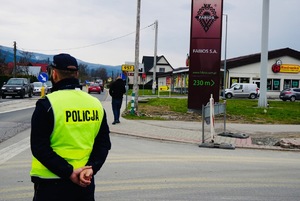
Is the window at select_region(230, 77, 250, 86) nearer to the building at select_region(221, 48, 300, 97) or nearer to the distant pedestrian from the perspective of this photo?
the building at select_region(221, 48, 300, 97)

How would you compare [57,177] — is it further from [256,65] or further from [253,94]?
[256,65]

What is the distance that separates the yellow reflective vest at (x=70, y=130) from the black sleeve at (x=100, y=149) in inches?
2.6

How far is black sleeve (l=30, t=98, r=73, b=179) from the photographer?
8.94 ft

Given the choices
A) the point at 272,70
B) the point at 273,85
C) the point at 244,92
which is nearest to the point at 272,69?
the point at 272,70

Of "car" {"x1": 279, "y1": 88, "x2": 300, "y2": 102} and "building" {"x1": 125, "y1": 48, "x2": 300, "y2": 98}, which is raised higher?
"building" {"x1": 125, "y1": 48, "x2": 300, "y2": 98}

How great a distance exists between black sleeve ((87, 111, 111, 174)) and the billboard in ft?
54.2

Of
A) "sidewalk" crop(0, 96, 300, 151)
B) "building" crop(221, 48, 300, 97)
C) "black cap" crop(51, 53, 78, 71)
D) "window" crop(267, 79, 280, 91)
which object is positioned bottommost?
"sidewalk" crop(0, 96, 300, 151)

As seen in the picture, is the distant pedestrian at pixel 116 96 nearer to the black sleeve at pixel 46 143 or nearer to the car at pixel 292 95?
the black sleeve at pixel 46 143

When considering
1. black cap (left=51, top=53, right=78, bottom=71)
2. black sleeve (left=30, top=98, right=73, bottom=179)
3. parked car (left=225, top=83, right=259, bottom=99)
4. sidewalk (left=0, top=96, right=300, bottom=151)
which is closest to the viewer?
black sleeve (left=30, top=98, right=73, bottom=179)

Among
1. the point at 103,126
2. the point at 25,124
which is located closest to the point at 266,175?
the point at 103,126

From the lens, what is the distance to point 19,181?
240 inches

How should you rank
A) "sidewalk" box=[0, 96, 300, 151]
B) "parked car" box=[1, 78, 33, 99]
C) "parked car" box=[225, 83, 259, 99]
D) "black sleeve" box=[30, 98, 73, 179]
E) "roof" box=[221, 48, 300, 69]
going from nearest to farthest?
"black sleeve" box=[30, 98, 73, 179] < "sidewalk" box=[0, 96, 300, 151] < "parked car" box=[1, 78, 33, 99] < "parked car" box=[225, 83, 259, 99] < "roof" box=[221, 48, 300, 69]

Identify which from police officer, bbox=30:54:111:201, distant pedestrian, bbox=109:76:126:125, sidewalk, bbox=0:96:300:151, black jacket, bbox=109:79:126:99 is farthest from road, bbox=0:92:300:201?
black jacket, bbox=109:79:126:99

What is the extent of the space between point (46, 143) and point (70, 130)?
192 mm
